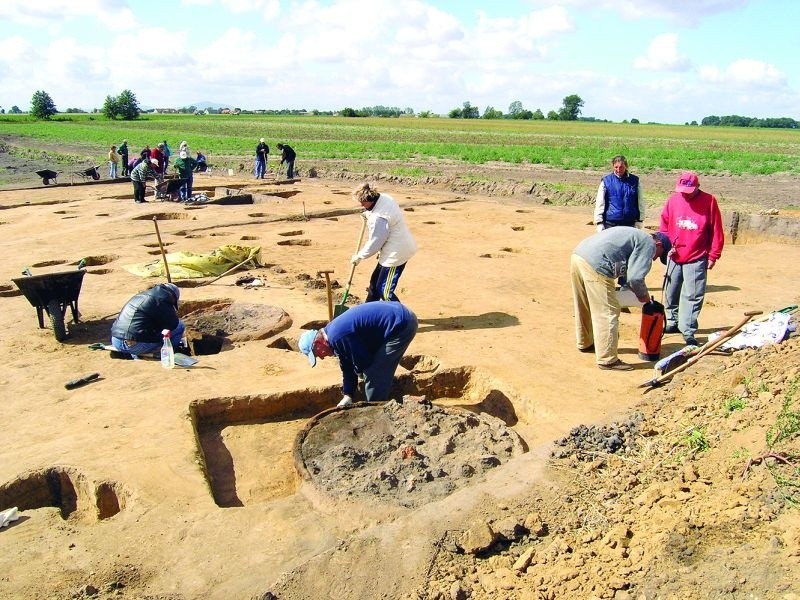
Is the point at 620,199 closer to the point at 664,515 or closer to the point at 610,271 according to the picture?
the point at 610,271

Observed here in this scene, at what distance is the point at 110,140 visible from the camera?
173ft

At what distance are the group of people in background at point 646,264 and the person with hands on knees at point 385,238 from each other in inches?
73.7

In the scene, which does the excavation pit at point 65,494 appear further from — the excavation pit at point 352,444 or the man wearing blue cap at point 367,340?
the man wearing blue cap at point 367,340

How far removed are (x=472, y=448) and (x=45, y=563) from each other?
299cm

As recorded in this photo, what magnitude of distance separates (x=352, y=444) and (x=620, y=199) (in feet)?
15.6

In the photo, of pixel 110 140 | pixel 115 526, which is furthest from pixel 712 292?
pixel 110 140

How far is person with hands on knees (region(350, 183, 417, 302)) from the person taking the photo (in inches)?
285

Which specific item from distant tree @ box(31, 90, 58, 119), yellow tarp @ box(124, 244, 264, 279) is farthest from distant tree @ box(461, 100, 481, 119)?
yellow tarp @ box(124, 244, 264, 279)

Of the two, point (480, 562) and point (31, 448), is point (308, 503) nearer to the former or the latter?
point (480, 562)

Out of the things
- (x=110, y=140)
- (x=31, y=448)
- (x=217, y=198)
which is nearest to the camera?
(x=31, y=448)

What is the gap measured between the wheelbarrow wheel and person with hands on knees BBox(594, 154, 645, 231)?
650 cm

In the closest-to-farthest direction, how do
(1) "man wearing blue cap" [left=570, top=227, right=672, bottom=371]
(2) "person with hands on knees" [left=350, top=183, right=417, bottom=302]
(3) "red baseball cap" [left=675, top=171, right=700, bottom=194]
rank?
1. (1) "man wearing blue cap" [left=570, top=227, right=672, bottom=371]
2. (3) "red baseball cap" [left=675, top=171, right=700, bottom=194]
3. (2) "person with hands on knees" [left=350, top=183, right=417, bottom=302]

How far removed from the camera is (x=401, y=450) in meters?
5.16

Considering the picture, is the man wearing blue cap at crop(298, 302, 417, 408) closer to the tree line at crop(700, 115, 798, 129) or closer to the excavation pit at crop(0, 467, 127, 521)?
the excavation pit at crop(0, 467, 127, 521)
